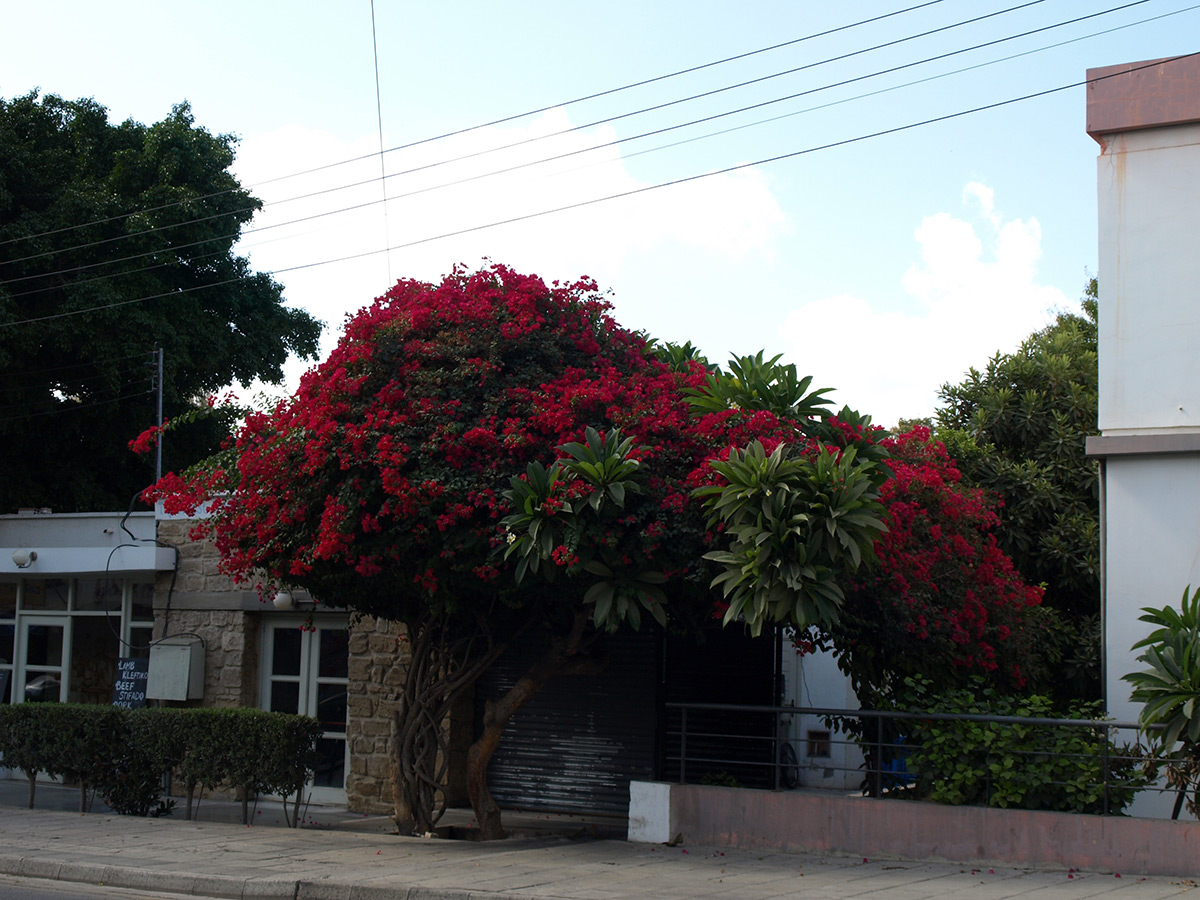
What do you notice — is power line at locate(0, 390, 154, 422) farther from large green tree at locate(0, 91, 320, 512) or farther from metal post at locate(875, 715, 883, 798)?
metal post at locate(875, 715, 883, 798)

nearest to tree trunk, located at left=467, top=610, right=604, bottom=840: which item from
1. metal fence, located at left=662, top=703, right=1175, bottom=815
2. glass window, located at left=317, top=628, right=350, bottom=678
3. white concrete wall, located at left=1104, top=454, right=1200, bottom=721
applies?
metal fence, located at left=662, top=703, right=1175, bottom=815

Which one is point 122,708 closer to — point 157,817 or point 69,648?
point 157,817

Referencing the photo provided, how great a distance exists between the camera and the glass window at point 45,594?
16.7m

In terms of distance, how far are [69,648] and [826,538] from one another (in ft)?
40.0

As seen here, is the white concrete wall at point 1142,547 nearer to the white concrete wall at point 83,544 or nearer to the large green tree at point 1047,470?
the large green tree at point 1047,470

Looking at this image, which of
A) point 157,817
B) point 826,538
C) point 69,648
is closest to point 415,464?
point 826,538

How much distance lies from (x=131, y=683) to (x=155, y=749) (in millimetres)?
3092

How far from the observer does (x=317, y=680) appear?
14.7 m

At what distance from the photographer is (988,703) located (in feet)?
33.2

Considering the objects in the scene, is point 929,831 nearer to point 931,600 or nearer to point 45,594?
point 931,600

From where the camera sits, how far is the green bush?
9.33m

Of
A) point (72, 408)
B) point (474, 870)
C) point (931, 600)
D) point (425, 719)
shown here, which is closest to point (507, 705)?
point (425, 719)

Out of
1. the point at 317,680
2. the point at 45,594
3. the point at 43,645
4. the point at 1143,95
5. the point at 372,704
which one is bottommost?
the point at 372,704

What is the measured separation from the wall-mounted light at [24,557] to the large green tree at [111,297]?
345 inches
